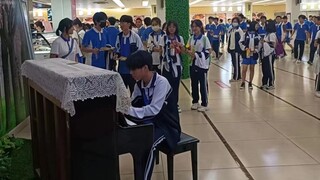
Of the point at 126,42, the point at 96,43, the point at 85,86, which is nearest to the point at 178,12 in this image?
the point at 96,43

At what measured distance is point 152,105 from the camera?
2961 millimetres

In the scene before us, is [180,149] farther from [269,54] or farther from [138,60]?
[269,54]

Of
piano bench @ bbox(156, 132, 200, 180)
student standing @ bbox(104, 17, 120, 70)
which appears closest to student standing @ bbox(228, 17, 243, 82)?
student standing @ bbox(104, 17, 120, 70)

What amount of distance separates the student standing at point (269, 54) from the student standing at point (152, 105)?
18.6ft

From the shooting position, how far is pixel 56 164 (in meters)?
2.89

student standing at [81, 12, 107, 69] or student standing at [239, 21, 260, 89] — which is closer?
student standing at [81, 12, 107, 69]

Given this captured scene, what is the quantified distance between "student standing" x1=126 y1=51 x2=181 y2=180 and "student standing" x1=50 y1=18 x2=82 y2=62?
230 cm

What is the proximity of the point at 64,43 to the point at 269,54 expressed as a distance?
15.5ft

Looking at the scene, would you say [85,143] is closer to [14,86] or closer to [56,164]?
[56,164]

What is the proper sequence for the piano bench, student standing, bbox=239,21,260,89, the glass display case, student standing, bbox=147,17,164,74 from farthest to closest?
student standing, bbox=239,21,260,89 < the glass display case < student standing, bbox=147,17,164,74 < the piano bench

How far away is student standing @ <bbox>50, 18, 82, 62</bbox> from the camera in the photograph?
516 centimetres

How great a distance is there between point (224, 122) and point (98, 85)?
371cm

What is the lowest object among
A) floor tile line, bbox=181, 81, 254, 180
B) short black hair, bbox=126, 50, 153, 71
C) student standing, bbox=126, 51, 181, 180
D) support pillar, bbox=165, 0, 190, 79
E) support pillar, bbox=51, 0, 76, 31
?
floor tile line, bbox=181, 81, 254, 180

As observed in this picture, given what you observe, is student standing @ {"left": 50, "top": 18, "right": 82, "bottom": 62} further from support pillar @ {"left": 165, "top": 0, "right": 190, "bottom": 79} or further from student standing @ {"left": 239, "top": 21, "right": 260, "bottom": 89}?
support pillar @ {"left": 165, "top": 0, "right": 190, "bottom": 79}
